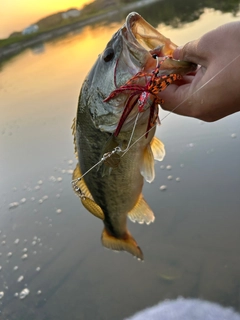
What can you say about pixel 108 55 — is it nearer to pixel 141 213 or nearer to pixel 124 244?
pixel 141 213

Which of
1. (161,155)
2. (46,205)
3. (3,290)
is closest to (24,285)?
(3,290)

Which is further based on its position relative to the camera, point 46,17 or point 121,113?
point 46,17

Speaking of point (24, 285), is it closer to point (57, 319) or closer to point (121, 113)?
point (57, 319)

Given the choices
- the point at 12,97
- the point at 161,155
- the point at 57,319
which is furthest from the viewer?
the point at 12,97

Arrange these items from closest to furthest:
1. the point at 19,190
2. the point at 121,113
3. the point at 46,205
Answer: the point at 121,113
the point at 46,205
the point at 19,190

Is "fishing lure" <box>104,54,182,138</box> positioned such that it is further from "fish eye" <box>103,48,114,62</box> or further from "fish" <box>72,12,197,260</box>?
"fish eye" <box>103,48,114,62</box>

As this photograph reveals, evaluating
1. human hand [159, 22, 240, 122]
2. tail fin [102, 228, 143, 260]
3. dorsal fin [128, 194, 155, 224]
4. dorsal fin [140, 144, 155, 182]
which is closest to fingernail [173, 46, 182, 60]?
human hand [159, 22, 240, 122]
